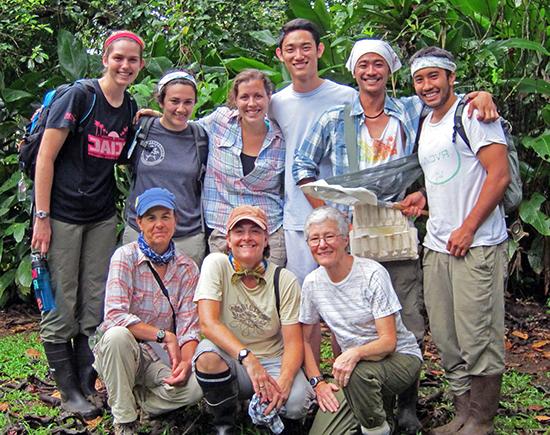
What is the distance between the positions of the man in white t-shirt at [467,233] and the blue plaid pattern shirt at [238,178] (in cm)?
87

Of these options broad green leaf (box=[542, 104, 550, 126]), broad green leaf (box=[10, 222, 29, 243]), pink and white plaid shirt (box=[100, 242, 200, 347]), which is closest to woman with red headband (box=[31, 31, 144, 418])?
pink and white plaid shirt (box=[100, 242, 200, 347])

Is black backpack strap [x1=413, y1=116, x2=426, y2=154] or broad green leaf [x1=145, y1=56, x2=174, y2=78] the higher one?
broad green leaf [x1=145, y1=56, x2=174, y2=78]

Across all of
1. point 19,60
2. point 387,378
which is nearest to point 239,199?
point 387,378

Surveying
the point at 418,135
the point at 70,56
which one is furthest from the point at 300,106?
the point at 70,56

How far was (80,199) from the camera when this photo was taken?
4230mm

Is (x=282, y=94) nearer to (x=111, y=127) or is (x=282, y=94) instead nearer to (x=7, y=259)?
(x=111, y=127)

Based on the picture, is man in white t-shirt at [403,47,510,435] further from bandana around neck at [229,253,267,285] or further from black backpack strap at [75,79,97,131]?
black backpack strap at [75,79,97,131]

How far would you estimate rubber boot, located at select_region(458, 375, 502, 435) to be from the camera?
3.69 meters

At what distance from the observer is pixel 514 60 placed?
604 centimetres

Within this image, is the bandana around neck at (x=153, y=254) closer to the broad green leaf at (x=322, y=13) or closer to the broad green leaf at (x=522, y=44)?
the broad green leaf at (x=522, y=44)

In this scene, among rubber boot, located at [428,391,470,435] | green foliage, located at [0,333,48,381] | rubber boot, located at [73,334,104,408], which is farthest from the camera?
green foliage, located at [0,333,48,381]

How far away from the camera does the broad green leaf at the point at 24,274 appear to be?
6398 mm

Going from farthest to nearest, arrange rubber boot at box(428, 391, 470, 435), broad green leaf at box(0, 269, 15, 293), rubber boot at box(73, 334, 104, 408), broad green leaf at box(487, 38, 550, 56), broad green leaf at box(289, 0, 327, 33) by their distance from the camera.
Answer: broad green leaf at box(0, 269, 15, 293)
broad green leaf at box(289, 0, 327, 33)
broad green leaf at box(487, 38, 550, 56)
rubber boot at box(73, 334, 104, 408)
rubber boot at box(428, 391, 470, 435)

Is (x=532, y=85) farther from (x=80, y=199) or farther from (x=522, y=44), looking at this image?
(x=80, y=199)
